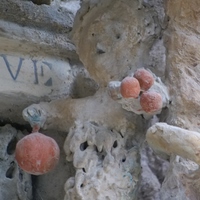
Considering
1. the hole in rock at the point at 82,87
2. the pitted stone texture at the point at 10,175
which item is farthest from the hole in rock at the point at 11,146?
the hole in rock at the point at 82,87

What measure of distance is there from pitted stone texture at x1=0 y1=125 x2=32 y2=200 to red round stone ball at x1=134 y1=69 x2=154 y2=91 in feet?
1.01

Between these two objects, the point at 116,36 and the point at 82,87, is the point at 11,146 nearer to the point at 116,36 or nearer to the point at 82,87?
the point at 82,87

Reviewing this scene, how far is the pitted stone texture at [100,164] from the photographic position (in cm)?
77

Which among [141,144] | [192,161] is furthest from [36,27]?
[192,161]

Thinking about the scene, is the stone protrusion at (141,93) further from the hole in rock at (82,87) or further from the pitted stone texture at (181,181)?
the hole in rock at (82,87)

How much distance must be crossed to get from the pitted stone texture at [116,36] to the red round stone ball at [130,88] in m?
0.09

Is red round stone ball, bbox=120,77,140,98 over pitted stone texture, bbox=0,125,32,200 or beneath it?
over

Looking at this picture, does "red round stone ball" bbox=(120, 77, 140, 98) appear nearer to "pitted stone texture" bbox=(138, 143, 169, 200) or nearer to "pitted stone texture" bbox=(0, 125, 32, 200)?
"pitted stone texture" bbox=(138, 143, 169, 200)

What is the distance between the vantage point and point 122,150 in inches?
32.1

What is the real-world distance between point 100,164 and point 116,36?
211mm

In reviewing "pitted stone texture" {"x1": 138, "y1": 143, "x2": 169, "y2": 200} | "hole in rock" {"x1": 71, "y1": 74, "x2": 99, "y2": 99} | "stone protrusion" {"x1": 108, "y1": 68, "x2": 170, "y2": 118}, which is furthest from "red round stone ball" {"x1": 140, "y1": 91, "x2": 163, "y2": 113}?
"hole in rock" {"x1": 71, "y1": 74, "x2": 99, "y2": 99}

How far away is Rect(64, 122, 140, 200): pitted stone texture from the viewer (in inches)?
30.3

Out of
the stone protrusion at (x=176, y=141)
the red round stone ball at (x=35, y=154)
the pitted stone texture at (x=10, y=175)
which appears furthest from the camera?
the pitted stone texture at (x=10, y=175)

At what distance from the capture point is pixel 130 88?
74cm
